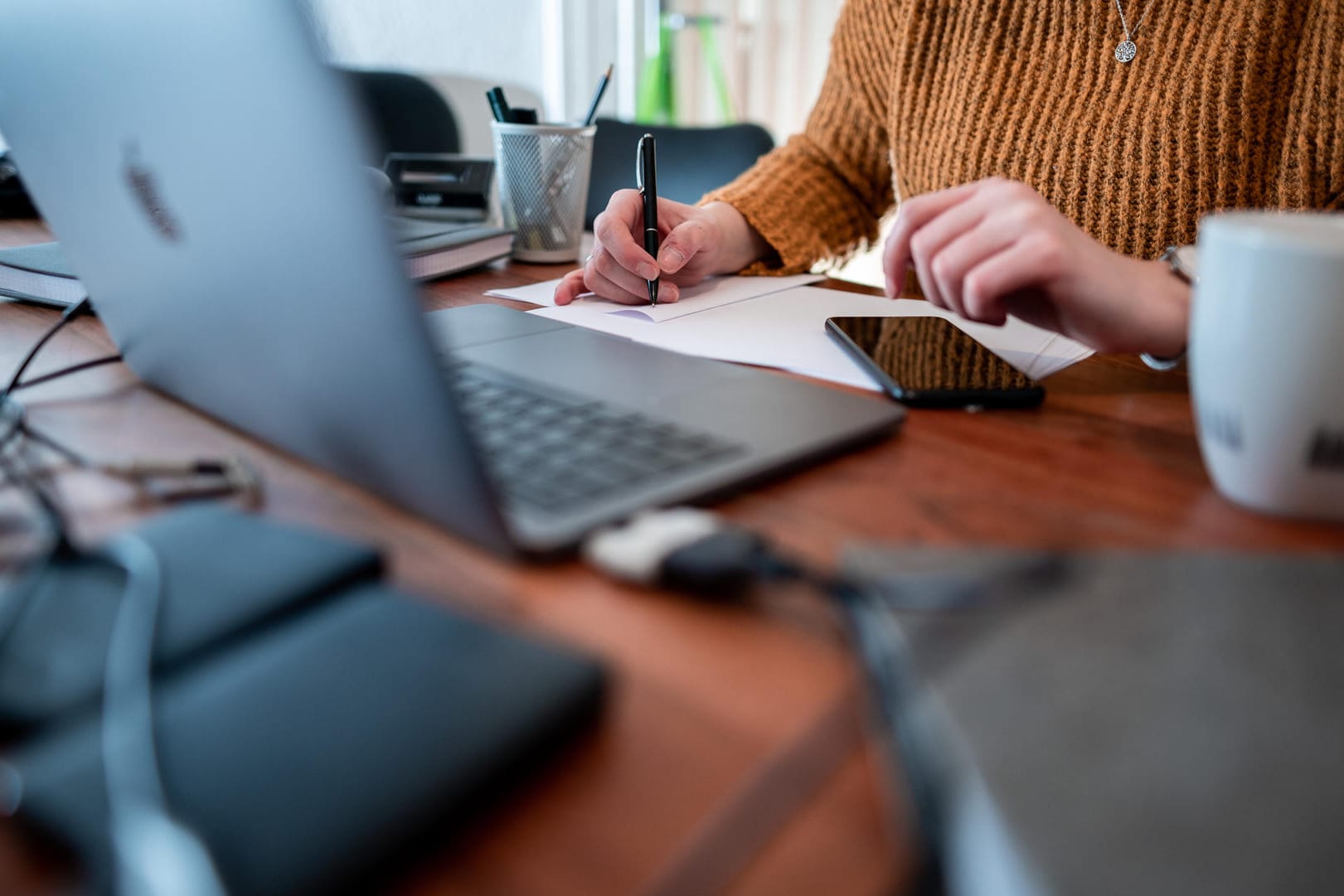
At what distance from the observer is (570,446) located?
391 millimetres

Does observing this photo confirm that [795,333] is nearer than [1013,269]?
No

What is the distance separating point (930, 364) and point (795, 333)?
123 millimetres

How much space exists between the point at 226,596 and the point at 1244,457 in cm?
39

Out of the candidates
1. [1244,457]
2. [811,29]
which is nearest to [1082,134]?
[1244,457]


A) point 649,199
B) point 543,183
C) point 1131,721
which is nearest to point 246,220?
point 1131,721

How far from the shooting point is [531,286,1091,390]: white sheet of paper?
0.59m

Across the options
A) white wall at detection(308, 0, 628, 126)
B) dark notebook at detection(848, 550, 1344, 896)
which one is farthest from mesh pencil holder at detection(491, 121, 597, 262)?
white wall at detection(308, 0, 628, 126)

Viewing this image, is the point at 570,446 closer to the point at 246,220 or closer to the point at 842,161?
the point at 246,220

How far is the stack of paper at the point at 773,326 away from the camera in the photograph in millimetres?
598

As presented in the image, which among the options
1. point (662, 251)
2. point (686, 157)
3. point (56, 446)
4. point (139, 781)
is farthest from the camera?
point (686, 157)

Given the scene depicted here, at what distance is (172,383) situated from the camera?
1.59 ft

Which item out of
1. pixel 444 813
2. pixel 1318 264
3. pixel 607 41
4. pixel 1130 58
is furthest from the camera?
pixel 607 41

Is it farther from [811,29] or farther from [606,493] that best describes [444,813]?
[811,29]

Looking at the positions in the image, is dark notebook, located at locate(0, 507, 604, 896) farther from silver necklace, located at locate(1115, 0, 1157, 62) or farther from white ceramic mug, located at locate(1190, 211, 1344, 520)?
silver necklace, located at locate(1115, 0, 1157, 62)
